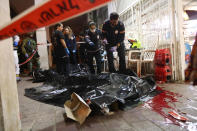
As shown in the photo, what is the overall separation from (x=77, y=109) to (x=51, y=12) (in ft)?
4.83

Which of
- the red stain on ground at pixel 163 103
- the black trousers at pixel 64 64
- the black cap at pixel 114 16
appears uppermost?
the black cap at pixel 114 16

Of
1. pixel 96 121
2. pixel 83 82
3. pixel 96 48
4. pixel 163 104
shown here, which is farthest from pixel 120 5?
pixel 96 121

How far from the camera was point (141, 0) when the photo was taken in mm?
5328

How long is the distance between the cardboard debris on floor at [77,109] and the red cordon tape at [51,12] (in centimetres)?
122

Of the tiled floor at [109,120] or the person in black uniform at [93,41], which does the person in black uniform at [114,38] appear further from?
the tiled floor at [109,120]

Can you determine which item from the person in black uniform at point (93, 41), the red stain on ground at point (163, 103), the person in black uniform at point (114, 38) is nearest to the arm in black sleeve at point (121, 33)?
the person in black uniform at point (114, 38)

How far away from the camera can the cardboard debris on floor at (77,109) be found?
1.76m

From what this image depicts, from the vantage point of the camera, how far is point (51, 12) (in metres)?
0.69

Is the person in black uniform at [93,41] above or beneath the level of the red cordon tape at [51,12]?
above

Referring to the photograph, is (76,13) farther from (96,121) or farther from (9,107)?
(96,121)

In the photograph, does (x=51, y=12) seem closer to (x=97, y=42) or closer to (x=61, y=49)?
(x=97, y=42)

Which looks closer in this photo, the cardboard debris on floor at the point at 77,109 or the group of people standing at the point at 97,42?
the cardboard debris on floor at the point at 77,109

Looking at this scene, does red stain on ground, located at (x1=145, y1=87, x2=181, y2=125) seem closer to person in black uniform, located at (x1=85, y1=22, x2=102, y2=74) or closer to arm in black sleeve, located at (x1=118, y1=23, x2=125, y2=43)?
arm in black sleeve, located at (x1=118, y1=23, x2=125, y2=43)

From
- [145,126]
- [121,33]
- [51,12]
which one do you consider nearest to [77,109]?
[145,126]
